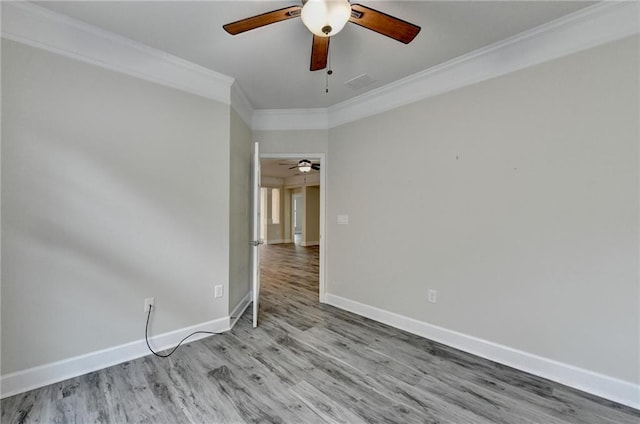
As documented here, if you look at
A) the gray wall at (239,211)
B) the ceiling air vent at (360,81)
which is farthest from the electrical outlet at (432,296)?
the ceiling air vent at (360,81)

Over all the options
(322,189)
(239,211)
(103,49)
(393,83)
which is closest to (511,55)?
(393,83)

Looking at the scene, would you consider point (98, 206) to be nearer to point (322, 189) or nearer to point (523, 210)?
point (322, 189)

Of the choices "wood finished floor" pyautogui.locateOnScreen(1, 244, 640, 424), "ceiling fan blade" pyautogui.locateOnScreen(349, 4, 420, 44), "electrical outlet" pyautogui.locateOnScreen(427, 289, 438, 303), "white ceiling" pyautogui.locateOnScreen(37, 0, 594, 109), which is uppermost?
"white ceiling" pyautogui.locateOnScreen(37, 0, 594, 109)

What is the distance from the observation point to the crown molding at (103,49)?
183 centimetres

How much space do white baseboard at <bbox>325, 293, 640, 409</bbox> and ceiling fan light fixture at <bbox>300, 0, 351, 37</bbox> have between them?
8.91ft

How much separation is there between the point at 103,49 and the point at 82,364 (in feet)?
8.10

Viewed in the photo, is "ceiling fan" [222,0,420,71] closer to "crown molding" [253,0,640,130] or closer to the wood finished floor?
"crown molding" [253,0,640,130]

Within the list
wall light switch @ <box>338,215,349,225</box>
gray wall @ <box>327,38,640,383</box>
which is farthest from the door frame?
gray wall @ <box>327,38,640,383</box>

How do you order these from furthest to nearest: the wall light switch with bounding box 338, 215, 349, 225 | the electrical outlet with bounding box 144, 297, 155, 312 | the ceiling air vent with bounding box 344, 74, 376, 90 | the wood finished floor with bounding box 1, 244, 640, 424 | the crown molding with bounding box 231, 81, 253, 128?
1. the wall light switch with bounding box 338, 215, 349, 225
2. the crown molding with bounding box 231, 81, 253, 128
3. the ceiling air vent with bounding box 344, 74, 376, 90
4. the electrical outlet with bounding box 144, 297, 155, 312
5. the wood finished floor with bounding box 1, 244, 640, 424

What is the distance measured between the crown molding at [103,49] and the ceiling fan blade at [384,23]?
1.71 metres

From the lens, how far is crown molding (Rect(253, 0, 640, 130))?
1.81m

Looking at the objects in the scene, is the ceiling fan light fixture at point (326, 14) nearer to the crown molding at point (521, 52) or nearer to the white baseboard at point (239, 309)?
the crown molding at point (521, 52)

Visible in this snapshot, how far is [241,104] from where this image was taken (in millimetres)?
3229

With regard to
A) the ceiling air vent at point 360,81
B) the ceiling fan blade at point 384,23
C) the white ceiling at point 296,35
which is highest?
the ceiling air vent at point 360,81
